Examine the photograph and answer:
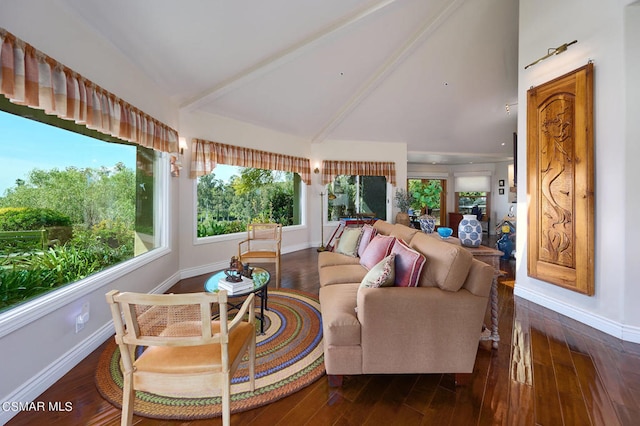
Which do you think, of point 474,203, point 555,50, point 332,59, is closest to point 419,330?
point 555,50

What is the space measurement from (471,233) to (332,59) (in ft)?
9.62

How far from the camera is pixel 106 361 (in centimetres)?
194

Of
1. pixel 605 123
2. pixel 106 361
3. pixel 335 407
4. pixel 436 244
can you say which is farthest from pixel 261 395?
pixel 605 123

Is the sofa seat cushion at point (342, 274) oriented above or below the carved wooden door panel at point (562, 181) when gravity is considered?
below

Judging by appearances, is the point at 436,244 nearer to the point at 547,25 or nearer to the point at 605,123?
the point at 605,123

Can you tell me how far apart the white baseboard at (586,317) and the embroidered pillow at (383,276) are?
2231mm

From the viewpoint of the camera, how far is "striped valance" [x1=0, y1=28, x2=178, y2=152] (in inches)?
55.1

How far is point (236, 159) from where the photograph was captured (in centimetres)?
445

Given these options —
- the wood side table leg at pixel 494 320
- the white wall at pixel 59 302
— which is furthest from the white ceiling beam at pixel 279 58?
the wood side table leg at pixel 494 320

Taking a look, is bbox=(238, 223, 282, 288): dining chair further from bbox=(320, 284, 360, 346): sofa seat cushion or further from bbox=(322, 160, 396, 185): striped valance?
bbox=(322, 160, 396, 185): striped valance

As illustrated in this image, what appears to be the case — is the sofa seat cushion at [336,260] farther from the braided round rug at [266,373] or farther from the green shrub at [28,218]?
the green shrub at [28,218]

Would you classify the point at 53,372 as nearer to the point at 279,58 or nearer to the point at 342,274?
the point at 342,274

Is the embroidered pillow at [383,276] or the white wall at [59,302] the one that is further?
the embroidered pillow at [383,276]

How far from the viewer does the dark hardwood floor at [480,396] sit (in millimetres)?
1406
